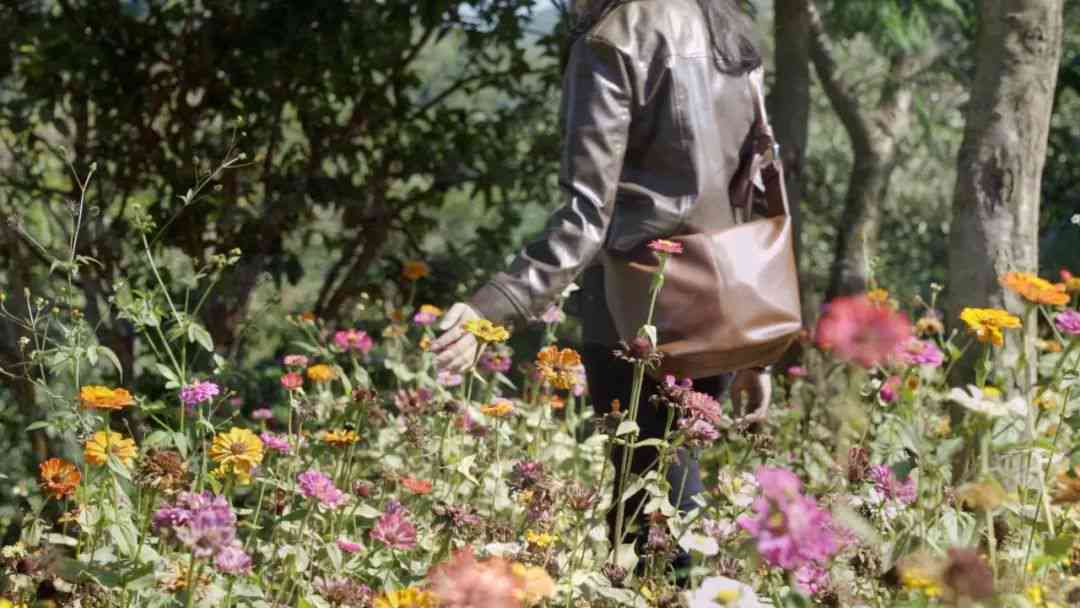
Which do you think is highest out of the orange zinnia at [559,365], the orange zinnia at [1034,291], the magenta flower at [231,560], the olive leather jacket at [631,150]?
the olive leather jacket at [631,150]

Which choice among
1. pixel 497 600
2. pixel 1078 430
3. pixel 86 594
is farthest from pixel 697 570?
pixel 86 594

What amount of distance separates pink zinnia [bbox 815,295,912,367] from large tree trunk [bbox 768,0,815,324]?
148 inches

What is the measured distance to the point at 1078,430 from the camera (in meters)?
2.11

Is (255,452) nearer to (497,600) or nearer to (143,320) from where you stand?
(143,320)

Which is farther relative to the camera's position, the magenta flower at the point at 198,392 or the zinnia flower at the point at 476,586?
the magenta flower at the point at 198,392

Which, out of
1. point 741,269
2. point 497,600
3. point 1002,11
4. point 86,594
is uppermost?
point 1002,11

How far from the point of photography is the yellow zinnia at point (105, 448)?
1979 millimetres

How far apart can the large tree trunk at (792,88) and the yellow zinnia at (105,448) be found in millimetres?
3505

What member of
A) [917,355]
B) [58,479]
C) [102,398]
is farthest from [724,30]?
[58,479]

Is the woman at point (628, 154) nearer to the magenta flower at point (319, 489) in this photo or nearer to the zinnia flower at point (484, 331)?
the zinnia flower at point (484, 331)

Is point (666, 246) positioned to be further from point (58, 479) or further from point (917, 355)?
point (58, 479)

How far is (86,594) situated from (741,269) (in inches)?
47.4

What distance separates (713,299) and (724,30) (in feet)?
1.68

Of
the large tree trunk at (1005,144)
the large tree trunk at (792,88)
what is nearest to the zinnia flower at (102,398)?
the large tree trunk at (1005,144)
